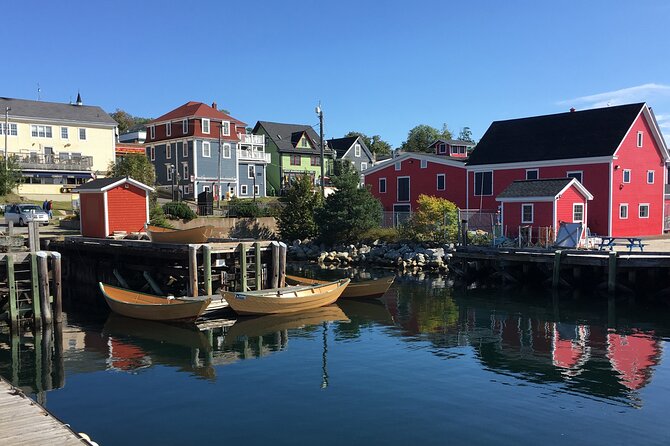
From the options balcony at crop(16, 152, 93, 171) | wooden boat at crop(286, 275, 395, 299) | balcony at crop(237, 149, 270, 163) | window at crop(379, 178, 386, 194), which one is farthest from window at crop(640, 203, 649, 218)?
balcony at crop(16, 152, 93, 171)

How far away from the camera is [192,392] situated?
533 inches

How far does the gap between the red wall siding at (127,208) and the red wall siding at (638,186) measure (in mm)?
31452

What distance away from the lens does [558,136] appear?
1804 inches

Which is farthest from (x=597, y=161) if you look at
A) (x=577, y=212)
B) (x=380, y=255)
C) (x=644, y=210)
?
(x=380, y=255)

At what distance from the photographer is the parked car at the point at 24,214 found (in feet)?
134

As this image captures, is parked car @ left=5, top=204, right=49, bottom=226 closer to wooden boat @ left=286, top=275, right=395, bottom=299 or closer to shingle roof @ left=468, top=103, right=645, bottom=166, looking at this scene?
wooden boat @ left=286, top=275, right=395, bottom=299

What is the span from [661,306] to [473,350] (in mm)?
11991

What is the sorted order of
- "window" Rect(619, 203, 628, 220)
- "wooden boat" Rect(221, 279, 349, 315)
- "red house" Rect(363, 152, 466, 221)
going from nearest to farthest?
"wooden boat" Rect(221, 279, 349, 315)
"window" Rect(619, 203, 628, 220)
"red house" Rect(363, 152, 466, 221)

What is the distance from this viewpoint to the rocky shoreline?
38812mm

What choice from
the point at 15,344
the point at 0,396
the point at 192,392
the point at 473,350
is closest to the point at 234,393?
the point at 192,392

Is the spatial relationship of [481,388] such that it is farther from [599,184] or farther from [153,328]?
[599,184]

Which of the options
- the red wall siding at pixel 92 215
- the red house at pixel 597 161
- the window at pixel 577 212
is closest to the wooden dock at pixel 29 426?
the red wall siding at pixel 92 215

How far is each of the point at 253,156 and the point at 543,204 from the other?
42.1m

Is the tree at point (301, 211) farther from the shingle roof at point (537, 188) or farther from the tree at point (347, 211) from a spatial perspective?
the shingle roof at point (537, 188)
